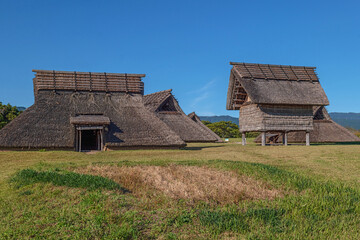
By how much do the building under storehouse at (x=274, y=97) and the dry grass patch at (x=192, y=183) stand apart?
1649 centimetres

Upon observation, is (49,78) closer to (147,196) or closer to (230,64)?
(230,64)

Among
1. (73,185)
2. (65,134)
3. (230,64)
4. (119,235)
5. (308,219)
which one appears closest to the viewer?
(119,235)

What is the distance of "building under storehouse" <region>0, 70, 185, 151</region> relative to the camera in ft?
62.9

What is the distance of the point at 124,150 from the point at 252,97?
37.6 ft

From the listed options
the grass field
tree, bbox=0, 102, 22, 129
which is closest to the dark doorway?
tree, bbox=0, 102, 22, 129

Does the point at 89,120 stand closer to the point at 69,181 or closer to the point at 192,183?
the point at 69,181

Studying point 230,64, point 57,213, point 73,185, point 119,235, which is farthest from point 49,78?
point 119,235

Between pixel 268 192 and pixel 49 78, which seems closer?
pixel 268 192

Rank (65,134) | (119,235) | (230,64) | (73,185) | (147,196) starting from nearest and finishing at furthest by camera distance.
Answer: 1. (119,235)
2. (147,196)
3. (73,185)
4. (65,134)
5. (230,64)

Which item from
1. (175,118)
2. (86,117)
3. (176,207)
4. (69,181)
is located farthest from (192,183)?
(175,118)

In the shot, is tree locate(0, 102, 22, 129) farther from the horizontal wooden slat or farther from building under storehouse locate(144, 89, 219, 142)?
building under storehouse locate(144, 89, 219, 142)

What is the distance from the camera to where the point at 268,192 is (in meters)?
7.48

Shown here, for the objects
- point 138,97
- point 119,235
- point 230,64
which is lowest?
point 119,235

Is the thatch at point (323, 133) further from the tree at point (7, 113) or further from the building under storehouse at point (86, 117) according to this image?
the tree at point (7, 113)
